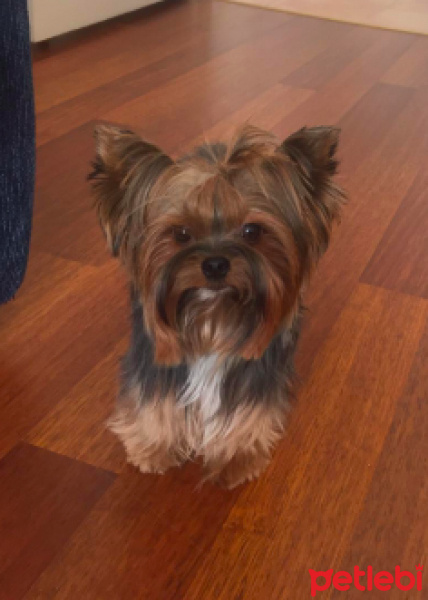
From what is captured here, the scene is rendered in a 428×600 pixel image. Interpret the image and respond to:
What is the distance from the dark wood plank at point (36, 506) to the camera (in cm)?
133

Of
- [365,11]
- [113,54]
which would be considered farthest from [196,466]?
[365,11]

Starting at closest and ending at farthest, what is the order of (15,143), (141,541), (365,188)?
(141,541) → (15,143) → (365,188)

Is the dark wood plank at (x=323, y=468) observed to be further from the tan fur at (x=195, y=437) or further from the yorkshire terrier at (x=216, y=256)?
the yorkshire terrier at (x=216, y=256)

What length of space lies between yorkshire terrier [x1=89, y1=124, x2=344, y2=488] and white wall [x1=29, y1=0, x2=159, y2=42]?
2.74 m

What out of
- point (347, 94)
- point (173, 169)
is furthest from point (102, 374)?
point (347, 94)

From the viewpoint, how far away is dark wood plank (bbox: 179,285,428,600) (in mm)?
1356

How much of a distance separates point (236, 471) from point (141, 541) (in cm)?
24

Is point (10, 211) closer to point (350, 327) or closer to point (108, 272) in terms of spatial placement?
point (108, 272)

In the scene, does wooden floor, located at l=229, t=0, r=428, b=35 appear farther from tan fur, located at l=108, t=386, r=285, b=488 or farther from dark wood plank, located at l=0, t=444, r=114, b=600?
dark wood plank, located at l=0, t=444, r=114, b=600

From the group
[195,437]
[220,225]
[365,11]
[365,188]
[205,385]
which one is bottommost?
[365,11]

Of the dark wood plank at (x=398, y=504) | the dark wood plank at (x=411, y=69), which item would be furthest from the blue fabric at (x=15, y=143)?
the dark wood plank at (x=411, y=69)

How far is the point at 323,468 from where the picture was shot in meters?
1.58

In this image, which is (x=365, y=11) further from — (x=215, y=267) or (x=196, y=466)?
(x=215, y=267)

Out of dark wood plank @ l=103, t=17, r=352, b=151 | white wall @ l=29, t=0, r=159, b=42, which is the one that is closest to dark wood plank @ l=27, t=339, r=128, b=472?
dark wood plank @ l=103, t=17, r=352, b=151
